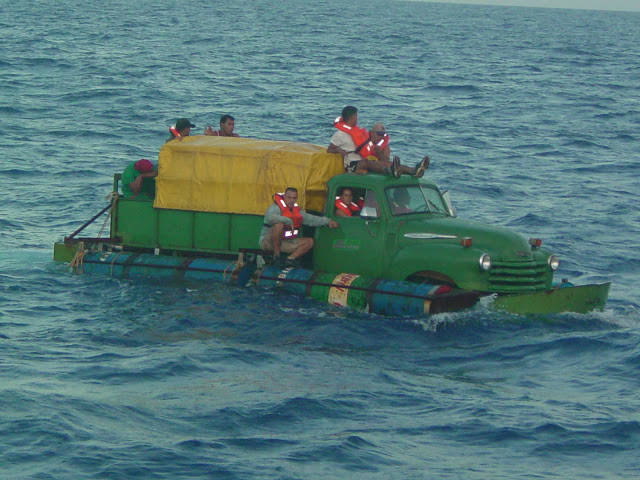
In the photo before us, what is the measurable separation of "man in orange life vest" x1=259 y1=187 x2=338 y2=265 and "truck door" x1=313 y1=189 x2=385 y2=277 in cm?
20

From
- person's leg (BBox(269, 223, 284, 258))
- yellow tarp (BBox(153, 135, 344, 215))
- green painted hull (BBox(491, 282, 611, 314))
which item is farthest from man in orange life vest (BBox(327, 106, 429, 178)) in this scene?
green painted hull (BBox(491, 282, 611, 314))

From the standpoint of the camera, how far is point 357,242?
18.1 meters

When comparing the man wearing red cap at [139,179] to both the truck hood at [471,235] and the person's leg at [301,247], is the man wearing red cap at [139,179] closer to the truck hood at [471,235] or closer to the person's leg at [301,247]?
the person's leg at [301,247]

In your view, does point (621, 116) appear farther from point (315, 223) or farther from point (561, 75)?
point (315, 223)

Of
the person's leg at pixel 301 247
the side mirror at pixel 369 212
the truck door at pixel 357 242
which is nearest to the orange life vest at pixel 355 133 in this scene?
the truck door at pixel 357 242

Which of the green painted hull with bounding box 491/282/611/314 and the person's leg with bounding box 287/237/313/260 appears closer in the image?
the green painted hull with bounding box 491/282/611/314

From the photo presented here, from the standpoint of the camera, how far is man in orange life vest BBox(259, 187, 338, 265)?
1796 centimetres

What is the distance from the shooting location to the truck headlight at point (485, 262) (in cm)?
1680

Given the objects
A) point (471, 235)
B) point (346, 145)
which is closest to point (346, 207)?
point (346, 145)

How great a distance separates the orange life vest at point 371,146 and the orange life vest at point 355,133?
0.06m

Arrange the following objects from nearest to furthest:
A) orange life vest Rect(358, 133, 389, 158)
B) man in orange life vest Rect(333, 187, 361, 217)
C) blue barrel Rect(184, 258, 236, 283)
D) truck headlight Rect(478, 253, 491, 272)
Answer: truck headlight Rect(478, 253, 491, 272), man in orange life vest Rect(333, 187, 361, 217), blue barrel Rect(184, 258, 236, 283), orange life vest Rect(358, 133, 389, 158)

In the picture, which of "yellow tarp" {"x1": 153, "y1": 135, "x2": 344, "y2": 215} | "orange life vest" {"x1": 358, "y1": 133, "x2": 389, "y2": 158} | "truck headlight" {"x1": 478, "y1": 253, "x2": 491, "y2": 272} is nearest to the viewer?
"truck headlight" {"x1": 478, "y1": 253, "x2": 491, "y2": 272}

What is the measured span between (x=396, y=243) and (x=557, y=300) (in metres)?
2.46

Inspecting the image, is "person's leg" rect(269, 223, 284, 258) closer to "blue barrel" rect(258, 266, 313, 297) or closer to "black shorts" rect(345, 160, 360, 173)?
"blue barrel" rect(258, 266, 313, 297)
